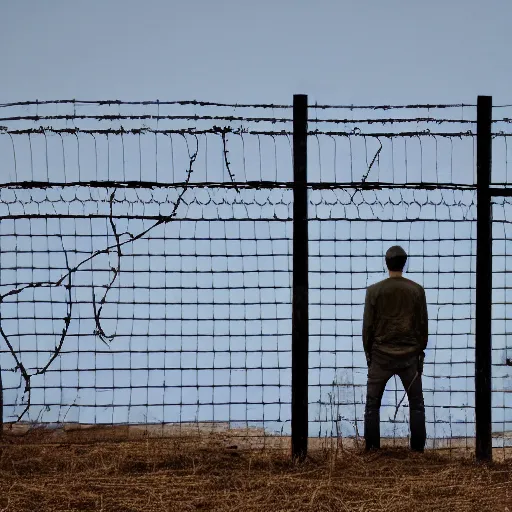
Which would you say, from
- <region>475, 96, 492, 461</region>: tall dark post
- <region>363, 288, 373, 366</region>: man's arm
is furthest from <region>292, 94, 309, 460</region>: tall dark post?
<region>475, 96, 492, 461</region>: tall dark post

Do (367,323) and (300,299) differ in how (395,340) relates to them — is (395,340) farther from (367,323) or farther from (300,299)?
(300,299)

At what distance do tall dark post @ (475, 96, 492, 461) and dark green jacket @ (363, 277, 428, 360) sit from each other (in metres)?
0.57

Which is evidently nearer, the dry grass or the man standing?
the dry grass

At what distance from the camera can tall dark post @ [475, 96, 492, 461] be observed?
7.19m

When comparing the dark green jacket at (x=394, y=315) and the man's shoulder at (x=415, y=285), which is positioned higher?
the man's shoulder at (x=415, y=285)

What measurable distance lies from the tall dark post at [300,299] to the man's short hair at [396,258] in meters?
0.80

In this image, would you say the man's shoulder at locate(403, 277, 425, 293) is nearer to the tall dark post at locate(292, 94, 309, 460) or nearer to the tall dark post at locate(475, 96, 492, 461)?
the tall dark post at locate(475, 96, 492, 461)

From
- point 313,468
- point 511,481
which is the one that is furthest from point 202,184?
point 511,481

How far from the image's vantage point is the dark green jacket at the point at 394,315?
7074mm

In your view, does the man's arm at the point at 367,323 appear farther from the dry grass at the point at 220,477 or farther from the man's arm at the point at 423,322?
the dry grass at the point at 220,477

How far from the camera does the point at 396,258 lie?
23.5 ft

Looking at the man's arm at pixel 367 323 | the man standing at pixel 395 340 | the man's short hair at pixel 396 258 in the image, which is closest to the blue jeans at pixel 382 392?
the man standing at pixel 395 340

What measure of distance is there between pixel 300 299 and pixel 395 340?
0.94 m

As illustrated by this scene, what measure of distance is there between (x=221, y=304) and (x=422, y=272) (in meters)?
1.81
